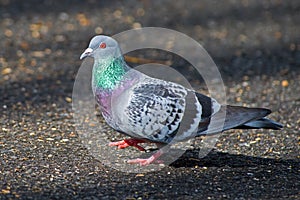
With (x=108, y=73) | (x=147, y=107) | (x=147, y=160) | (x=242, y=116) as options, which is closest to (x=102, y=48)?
(x=108, y=73)

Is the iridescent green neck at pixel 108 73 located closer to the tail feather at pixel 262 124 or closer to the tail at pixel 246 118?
the tail at pixel 246 118

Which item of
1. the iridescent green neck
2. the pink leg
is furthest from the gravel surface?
the iridescent green neck

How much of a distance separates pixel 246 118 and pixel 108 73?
50.3 inches

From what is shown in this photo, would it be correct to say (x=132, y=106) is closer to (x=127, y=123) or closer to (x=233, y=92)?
(x=127, y=123)

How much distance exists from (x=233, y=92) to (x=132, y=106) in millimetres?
2889

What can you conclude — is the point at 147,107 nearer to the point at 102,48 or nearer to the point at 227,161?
the point at 102,48

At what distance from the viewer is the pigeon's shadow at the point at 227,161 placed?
5215 mm

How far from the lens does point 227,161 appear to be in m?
5.31

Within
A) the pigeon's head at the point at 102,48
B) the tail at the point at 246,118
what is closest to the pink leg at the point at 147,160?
the tail at the point at 246,118

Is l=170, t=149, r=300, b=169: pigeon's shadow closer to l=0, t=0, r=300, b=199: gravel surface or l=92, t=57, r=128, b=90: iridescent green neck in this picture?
l=0, t=0, r=300, b=199: gravel surface

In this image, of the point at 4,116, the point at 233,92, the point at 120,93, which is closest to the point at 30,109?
the point at 4,116

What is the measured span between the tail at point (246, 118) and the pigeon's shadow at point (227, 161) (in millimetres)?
336

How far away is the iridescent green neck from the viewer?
16.3 feet

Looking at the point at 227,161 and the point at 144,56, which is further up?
the point at 144,56
